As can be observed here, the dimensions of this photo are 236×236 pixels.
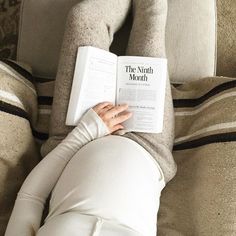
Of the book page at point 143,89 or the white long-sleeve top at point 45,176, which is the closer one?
the white long-sleeve top at point 45,176

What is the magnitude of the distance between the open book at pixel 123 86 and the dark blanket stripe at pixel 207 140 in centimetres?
11

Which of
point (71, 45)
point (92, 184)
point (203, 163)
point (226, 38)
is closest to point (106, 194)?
point (92, 184)

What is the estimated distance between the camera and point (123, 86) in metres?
1.09

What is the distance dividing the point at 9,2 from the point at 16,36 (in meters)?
0.14

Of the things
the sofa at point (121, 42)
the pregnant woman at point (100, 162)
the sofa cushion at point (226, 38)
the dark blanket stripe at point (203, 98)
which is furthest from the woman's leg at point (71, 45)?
the sofa cushion at point (226, 38)

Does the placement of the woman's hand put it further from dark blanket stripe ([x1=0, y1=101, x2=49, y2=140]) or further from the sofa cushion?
the sofa cushion

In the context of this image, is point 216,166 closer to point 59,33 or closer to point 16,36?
point 59,33

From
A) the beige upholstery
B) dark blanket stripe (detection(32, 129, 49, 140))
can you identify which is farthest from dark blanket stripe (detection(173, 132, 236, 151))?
dark blanket stripe (detection(32, 129, 49, 140))

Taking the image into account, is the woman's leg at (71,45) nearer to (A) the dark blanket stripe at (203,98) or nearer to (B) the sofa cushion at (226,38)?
(A) the dark blanket stripe at (203,98)

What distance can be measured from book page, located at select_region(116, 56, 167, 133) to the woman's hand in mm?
20

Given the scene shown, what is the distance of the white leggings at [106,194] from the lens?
2.49 ft

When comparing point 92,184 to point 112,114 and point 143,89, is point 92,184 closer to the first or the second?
point 112,114

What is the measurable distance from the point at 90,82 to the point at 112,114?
0.10 metres

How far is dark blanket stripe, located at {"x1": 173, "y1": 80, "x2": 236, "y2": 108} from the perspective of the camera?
1092 mm
